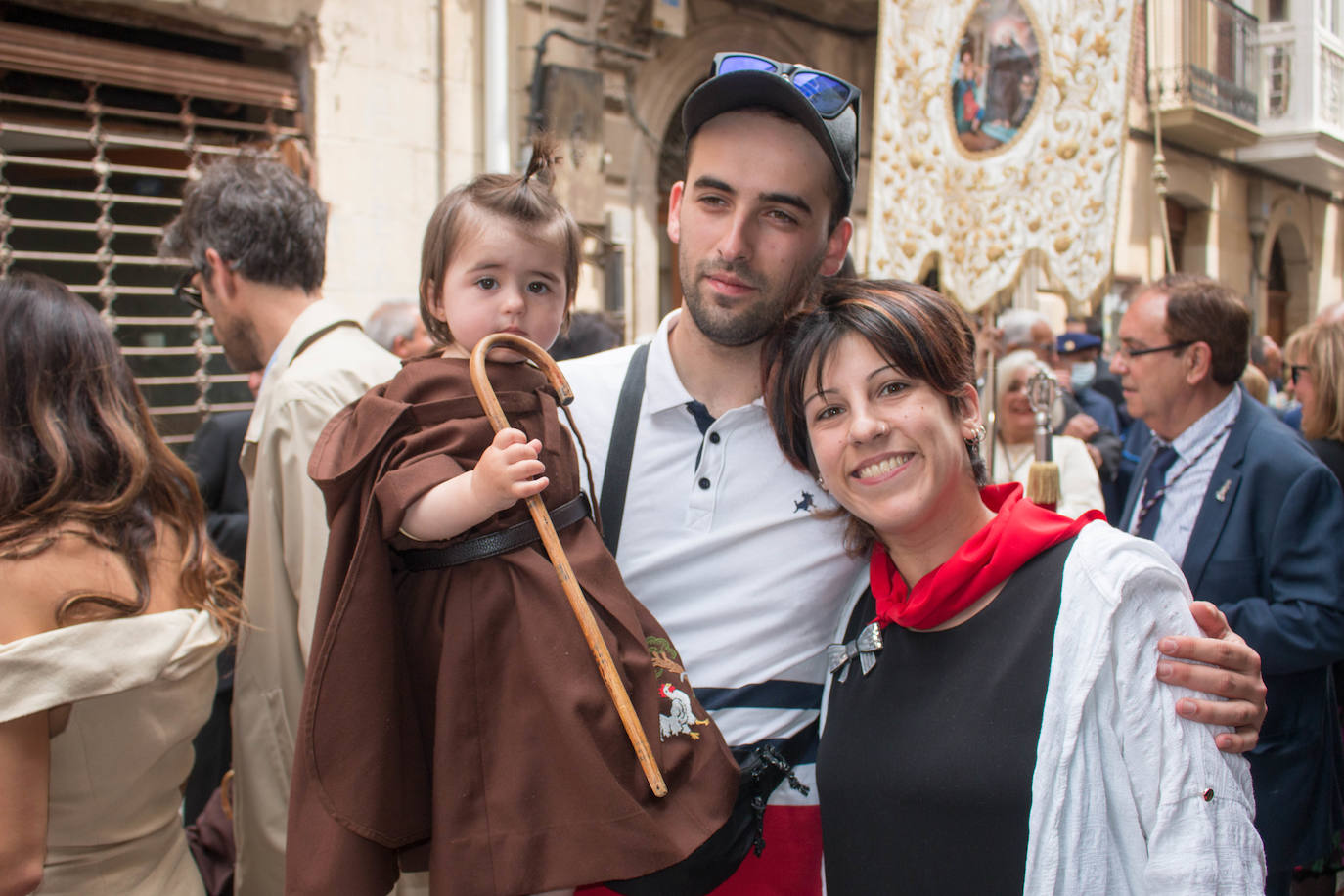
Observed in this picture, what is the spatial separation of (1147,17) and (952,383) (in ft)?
40.1

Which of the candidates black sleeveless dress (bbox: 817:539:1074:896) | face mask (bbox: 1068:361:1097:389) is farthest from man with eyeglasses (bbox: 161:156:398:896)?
face mask (bbox: 1068:361:1097:389)

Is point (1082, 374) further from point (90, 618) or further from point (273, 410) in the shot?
point (90, 618)

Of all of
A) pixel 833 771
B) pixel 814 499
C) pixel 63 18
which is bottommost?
pixel 833 771

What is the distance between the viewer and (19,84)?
497 cm

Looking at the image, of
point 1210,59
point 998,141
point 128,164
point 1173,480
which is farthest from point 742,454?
point 1210,59

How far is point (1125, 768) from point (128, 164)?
6019 millimetres

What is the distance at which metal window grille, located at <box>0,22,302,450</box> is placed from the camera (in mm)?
4914

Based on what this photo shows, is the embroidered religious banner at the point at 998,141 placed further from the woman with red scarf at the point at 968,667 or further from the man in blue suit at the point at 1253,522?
the woman with red scarf at the point at 968,667

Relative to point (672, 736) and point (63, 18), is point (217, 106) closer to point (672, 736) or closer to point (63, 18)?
point (63, 18)

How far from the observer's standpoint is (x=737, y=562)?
6.04 ft

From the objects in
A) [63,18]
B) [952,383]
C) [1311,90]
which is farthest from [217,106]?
[1311,90]

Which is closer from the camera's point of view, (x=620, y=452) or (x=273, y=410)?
(x=620, y=452)

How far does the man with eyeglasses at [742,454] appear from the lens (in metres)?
1.81

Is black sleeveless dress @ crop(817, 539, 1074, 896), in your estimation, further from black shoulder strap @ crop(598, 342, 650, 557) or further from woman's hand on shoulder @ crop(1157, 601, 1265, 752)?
black shoulder strap @ crop(598, 342, 650, 557)
